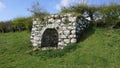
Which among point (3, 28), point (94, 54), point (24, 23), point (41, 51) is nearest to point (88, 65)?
point (94, 54)

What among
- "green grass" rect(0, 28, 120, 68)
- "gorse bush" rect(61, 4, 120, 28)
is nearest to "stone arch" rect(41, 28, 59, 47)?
"green grass" rect(0, 28, 120, 68)

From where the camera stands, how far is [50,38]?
1717 centimetres

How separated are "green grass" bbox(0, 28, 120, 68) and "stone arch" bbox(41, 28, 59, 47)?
1.00 meters

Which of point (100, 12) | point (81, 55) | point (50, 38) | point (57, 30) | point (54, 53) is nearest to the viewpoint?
point (81, 55)

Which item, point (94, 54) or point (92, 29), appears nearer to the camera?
point (94, 54)

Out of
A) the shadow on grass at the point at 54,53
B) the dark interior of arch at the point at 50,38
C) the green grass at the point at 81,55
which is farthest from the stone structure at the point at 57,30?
the shadow on grass at the point at 54,53

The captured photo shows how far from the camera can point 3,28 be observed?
75.9ft

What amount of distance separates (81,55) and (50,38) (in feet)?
14.1

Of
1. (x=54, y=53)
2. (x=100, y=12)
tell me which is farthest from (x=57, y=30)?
(x=100, y=12)

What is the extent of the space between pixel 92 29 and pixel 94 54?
10.3ft

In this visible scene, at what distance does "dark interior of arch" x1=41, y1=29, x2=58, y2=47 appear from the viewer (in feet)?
55.2

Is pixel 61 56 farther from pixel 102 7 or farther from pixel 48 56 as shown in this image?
pixel 102 7

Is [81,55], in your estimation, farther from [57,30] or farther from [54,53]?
[57,30]

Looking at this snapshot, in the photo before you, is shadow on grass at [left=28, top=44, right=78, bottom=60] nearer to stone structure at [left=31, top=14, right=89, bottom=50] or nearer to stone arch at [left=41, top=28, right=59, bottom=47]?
stone structure at [left=31, top=14, right=89, bottom=50]
